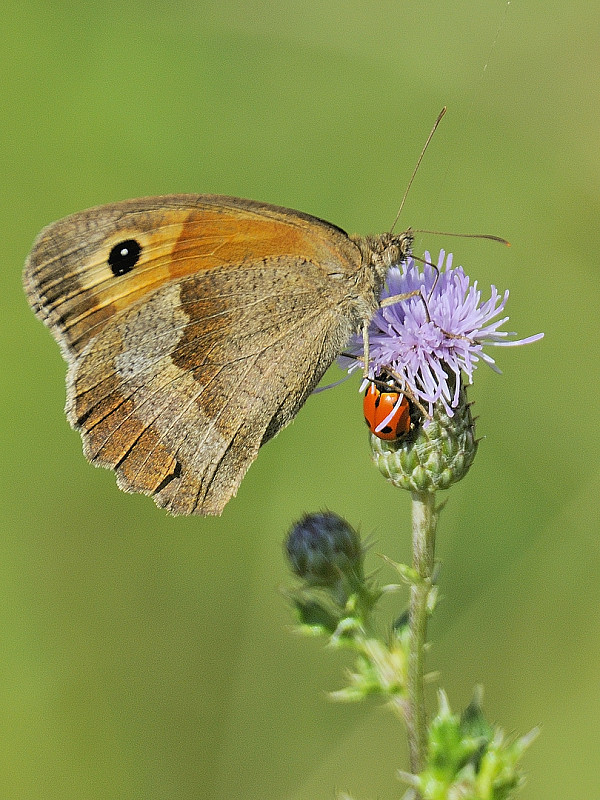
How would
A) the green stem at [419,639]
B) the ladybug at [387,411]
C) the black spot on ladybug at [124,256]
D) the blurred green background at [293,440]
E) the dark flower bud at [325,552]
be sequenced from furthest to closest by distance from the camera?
the blurred green background at [293,440] < the dark flower bud at [325,552] < the black spot on ladybug at [124,256] < the ladybug at [387,411] < the green stem at [419,639]

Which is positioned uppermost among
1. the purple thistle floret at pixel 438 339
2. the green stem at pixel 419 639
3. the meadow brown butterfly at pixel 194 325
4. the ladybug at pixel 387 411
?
the meadow brown butterfly at pixel 194 325

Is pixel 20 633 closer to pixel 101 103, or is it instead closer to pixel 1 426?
pixel 1 426

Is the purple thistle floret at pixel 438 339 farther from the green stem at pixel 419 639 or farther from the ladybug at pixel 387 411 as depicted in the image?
the green stem at pixel 419 639

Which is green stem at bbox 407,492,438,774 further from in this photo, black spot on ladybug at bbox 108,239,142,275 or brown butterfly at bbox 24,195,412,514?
black spot on ladybug at bbox 108,239,142,275

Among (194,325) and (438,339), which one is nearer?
(438,339)

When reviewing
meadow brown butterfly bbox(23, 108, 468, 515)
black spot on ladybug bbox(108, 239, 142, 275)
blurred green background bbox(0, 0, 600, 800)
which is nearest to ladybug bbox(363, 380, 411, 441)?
meadow brown butterfly bbox(23, 108, 468, 515)

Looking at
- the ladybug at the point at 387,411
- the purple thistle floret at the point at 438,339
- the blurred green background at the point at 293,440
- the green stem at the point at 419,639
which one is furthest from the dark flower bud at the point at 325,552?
the blurred green background at the point at 293,440

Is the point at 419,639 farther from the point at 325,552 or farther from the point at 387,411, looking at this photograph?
the point at 387,411

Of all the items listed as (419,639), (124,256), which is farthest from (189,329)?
(419,639)
